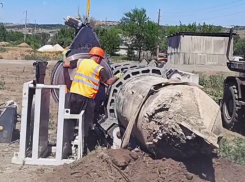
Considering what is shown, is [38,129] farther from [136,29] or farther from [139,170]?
[136,29]

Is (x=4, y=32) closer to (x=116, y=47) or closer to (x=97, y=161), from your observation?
(x=116, y=47)

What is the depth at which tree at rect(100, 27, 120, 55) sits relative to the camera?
196 feet

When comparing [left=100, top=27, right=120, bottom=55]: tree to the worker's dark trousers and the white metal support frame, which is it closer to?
the worker's dark trousers

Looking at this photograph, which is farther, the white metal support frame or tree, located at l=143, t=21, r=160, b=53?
tree, located at l=143, t=21, r=160, b=53

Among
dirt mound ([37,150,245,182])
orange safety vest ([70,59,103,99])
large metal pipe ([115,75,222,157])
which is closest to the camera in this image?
large metal pipe ([115,75,222,157])

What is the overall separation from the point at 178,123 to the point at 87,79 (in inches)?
107

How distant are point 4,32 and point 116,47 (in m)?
42.6

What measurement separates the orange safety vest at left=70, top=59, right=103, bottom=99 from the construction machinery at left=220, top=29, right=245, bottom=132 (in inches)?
186

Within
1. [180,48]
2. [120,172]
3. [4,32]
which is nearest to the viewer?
[120,172]

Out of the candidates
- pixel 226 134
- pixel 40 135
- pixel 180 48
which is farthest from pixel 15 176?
pixel 180 48

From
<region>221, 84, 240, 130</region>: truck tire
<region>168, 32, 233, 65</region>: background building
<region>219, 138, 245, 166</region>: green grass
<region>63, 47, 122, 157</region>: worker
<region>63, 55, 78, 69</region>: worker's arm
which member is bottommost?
<region>219, 138, 245, 166</region>: green grass

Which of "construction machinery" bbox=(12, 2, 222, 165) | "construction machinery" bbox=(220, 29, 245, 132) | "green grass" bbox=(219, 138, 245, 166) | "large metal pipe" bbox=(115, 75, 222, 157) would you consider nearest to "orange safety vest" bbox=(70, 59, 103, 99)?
"construction machinery" bbox=(12, 2, 222, 165)

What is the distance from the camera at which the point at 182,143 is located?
6.24 metres

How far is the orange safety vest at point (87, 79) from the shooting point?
8.55 m
